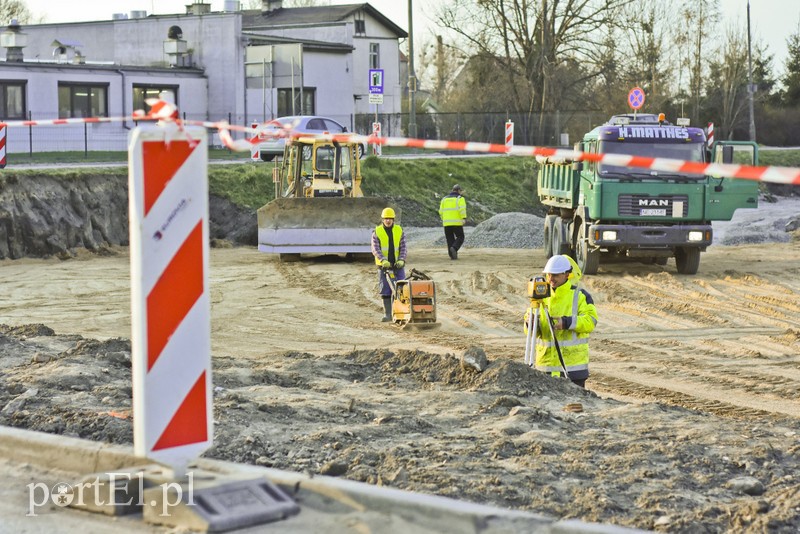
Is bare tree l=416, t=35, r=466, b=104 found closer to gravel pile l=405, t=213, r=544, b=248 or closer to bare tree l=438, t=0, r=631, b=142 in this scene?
bare tree l=438, t=0, r=631, b=142

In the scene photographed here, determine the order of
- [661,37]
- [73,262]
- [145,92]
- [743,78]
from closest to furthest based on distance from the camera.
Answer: [73,262]
[145,92]
[661,37]
[743,78]

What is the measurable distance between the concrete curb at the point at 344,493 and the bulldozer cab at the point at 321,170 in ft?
54.9

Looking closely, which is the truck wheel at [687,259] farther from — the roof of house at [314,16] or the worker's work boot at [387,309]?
the roof of house at [314,16]

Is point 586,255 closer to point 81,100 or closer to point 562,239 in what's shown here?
point 562,239

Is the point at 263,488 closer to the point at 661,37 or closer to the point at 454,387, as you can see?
the point at 454,387

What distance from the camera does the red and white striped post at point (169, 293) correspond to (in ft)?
17.5

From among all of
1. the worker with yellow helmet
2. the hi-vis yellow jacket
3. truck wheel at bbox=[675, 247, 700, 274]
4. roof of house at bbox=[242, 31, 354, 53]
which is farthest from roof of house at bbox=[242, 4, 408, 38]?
the worker with yellow helmet

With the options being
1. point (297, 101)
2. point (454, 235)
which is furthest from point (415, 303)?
point (297, 101)

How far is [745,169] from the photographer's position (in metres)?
5.37

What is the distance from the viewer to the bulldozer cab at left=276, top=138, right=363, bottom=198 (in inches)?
914

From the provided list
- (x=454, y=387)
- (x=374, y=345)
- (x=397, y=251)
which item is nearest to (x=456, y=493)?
(x=454, y=387)

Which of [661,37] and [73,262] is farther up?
[661,37]

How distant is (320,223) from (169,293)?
16842 mm

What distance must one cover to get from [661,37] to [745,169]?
Result: 48.5 metres
